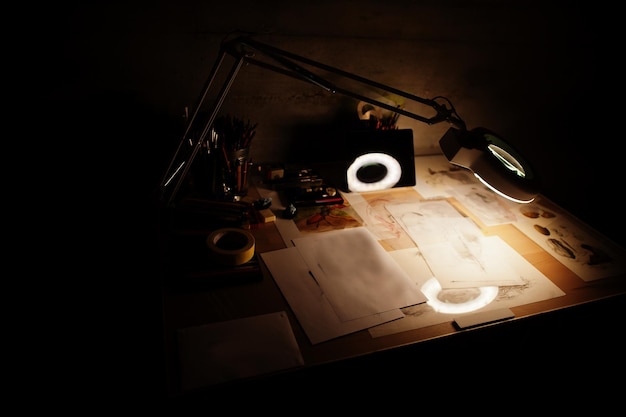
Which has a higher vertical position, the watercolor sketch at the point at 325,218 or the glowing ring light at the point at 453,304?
the watercolor sketch at the point at 325,218

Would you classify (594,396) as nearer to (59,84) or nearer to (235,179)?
(235,179)

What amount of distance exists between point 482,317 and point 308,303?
43 centimetres

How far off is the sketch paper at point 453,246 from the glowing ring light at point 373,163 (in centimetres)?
11

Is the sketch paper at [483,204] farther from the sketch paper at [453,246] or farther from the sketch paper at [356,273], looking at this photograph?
the sketch paper at [356,273]

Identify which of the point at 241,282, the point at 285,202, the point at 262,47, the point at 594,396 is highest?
the point at 285,202

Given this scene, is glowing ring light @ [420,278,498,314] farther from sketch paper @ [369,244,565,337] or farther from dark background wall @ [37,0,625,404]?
dark background wall @ [37,0,625,404]

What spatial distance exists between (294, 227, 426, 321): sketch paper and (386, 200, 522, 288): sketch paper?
13 centimetres

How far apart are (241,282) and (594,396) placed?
1639mm

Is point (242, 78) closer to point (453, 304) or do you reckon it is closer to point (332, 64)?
point (332, 64)

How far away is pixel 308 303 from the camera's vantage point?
1.00 m

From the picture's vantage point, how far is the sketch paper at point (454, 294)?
972mm

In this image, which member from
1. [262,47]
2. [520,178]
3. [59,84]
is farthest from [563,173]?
[59,84]

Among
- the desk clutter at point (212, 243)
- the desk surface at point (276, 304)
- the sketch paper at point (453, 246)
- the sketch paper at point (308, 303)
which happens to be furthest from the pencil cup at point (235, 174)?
the sketch paper at point (453, 246)

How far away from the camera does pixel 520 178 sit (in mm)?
1030
